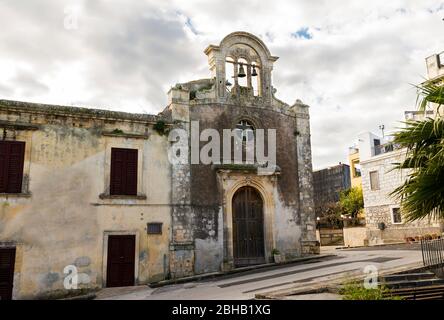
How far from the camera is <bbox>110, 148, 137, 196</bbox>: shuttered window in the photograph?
14.1 m

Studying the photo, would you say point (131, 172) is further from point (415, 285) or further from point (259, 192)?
point (415, 285)

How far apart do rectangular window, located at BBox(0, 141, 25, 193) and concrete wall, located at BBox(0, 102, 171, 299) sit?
0.64ft

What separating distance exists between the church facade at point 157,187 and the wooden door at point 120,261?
3cm

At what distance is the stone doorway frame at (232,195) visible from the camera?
1517 centimetres

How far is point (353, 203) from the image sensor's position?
1389 inches

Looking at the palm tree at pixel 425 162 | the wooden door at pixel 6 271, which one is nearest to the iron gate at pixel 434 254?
the palm tree at pixel 425 162

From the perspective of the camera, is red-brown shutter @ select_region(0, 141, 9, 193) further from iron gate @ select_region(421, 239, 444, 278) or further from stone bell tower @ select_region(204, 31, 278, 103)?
iron gate @ select_region(421, 239, 444, 278)

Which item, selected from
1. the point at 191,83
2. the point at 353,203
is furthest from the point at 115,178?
the point at 353,203

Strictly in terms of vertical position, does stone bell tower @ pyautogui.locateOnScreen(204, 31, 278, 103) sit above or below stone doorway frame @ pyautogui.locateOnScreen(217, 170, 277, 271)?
above

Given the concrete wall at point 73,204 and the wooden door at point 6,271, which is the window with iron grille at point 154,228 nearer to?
the concrete wall at point 73,204

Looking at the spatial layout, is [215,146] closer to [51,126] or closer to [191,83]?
[191,83]

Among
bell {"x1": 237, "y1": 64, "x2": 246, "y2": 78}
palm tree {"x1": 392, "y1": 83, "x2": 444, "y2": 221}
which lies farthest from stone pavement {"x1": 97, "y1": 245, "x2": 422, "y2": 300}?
bell {"x1": 237, "y1": 64, "x2": 246, "y2": 78}

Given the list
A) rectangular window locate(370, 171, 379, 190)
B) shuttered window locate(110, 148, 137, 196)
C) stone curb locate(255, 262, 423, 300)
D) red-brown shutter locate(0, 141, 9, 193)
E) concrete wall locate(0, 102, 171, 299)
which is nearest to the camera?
stone curb locate(255, 262, 423, 300)

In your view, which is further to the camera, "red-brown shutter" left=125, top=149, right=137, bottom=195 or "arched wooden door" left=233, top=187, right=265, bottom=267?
"arched wooden door" left=233, top=187, right=265, bottom=267
